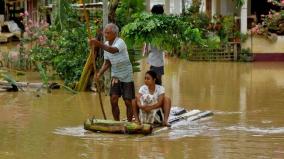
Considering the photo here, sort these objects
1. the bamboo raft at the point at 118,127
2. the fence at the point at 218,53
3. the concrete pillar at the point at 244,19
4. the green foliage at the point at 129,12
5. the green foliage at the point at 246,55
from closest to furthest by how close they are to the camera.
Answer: the bamboo raft at the point at 118,127
the green foliage at the point at 129,12
the green foliage at the point at 246,55
the fence at the point at 218,53
the concrete pillar at the point at 244,19

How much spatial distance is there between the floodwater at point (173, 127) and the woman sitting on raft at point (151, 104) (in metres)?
0.29

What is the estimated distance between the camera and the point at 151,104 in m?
9.56

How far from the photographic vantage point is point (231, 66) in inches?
798

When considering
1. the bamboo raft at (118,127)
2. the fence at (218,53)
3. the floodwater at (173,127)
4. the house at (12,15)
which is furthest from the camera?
the house at (12,15)

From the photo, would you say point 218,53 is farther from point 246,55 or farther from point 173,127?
point 173,127

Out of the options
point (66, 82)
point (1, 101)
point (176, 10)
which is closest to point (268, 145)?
point (1, 101)

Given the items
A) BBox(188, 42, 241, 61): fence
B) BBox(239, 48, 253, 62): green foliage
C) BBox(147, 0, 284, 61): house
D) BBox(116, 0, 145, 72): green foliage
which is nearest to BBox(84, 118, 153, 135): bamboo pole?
BBox(116, 0, 145, 72): green foliage

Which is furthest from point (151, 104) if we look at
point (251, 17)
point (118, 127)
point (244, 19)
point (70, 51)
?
point (251, 17)

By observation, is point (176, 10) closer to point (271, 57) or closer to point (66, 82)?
point (271, 57)

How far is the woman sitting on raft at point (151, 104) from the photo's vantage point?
9.52 metres

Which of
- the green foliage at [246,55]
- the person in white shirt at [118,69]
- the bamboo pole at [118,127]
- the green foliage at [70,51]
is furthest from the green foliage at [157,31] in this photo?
the green foliage at [246,55]

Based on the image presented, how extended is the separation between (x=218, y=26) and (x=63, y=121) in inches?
492

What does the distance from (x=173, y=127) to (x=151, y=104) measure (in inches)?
21.7

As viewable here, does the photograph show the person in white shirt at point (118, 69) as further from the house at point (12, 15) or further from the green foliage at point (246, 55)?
the house at point (12, 15)
